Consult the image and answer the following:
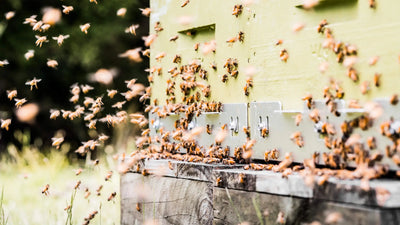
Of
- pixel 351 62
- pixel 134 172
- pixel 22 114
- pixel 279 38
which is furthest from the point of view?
pixel 22 114

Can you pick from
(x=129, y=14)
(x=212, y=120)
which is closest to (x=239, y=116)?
(x=212, y=120)

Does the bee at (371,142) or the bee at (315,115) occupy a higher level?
the bee at (315,115)

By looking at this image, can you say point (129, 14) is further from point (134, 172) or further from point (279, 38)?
point (279, 38)

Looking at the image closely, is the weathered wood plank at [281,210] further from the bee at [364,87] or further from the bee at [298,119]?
the bee at [364,87]

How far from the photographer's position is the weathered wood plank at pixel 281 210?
6.44 feet

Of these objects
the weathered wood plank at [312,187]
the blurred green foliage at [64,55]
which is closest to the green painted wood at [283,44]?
the weathered wood plank at [312,187]

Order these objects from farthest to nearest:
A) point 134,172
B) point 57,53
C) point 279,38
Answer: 1. point 57,53
2. point 134,172
3. point 279,38

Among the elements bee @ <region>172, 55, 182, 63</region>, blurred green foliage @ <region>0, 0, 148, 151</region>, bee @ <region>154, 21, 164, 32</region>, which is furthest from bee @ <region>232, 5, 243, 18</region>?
blurred green foliage @ <region>0, 0, 148, 151</region>

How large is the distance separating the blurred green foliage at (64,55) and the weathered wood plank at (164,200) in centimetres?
526

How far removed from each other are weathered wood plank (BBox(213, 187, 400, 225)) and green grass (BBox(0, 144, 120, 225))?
107cm

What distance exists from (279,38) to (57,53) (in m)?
6.55

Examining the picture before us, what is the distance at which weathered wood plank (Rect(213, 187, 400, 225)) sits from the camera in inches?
77.3

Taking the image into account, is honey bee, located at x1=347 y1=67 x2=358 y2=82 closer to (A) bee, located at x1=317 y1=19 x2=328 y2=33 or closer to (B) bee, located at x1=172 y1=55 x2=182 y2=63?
(A) bee, located at x1=317 y1=19 x2=328 y2=33

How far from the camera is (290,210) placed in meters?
2.33
